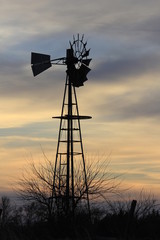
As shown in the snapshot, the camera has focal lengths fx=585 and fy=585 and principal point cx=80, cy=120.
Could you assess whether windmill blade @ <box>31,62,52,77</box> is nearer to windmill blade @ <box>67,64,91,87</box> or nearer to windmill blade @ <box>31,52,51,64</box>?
windmill blade @ <box>31,52,51,64</box>

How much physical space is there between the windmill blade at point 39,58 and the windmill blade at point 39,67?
21 centimetres

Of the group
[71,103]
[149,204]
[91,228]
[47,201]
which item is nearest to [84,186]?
[47,201]

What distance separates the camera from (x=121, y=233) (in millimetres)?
21766

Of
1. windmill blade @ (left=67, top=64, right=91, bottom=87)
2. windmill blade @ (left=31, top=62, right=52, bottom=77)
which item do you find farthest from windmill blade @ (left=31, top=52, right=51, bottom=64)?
windmill blade @ (left=67, top=64, right=91, bottom=87)

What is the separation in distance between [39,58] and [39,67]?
567 mm

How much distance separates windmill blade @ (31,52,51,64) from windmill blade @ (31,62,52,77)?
0.70 ft

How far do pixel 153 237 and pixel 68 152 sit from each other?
408 inches

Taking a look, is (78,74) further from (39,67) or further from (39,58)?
(39,58)

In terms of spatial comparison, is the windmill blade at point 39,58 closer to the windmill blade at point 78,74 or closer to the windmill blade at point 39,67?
the windmill blade at point 39,67

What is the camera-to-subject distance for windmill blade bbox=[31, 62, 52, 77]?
106ft

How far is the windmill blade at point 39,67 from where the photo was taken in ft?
106

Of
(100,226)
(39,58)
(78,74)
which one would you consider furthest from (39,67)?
(100,226)

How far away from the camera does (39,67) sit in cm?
3253

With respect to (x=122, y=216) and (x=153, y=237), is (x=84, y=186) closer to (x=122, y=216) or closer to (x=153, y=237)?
(x=122, y=216)
